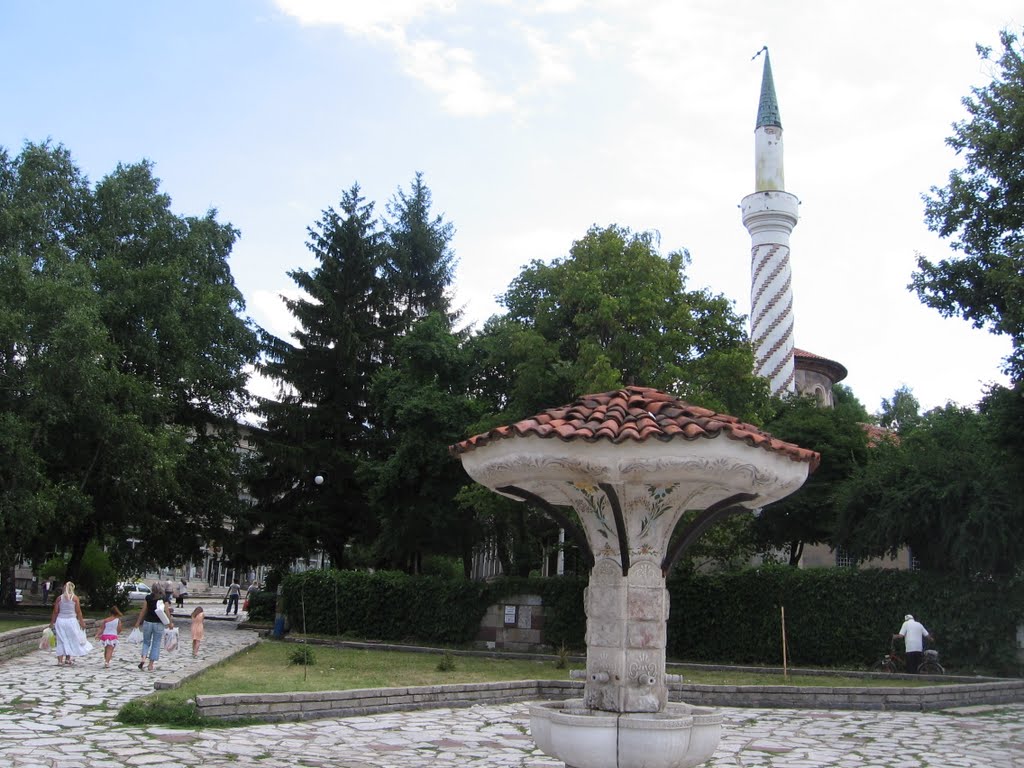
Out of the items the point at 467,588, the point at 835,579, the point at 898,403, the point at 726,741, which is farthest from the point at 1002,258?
the point at 898,403

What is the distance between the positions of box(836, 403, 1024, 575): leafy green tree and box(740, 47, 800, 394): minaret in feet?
36.5

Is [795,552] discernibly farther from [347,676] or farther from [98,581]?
[98,581]

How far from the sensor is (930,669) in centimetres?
1880

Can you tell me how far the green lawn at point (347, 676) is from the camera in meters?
10.5

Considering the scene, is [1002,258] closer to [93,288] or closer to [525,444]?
[525,444]

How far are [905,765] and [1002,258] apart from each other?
991 cm

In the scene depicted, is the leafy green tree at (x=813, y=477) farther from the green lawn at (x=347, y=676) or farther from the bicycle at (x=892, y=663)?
the green lawn at (x=347, y=676)

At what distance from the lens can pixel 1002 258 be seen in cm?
1617

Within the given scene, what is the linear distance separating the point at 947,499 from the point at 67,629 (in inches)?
669

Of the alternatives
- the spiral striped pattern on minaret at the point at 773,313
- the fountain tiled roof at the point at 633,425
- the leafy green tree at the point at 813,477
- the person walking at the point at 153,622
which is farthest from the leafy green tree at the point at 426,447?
the fountain tiled roof at the point at 633,425

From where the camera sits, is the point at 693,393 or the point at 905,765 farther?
the point at 693,393

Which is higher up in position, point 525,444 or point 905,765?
point 525,444

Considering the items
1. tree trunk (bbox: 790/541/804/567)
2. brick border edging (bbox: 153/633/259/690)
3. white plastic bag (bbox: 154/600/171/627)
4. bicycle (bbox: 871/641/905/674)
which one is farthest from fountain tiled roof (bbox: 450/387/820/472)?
tree trunk (bbox: 790/541/804/567)

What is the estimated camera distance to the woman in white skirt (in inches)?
604
